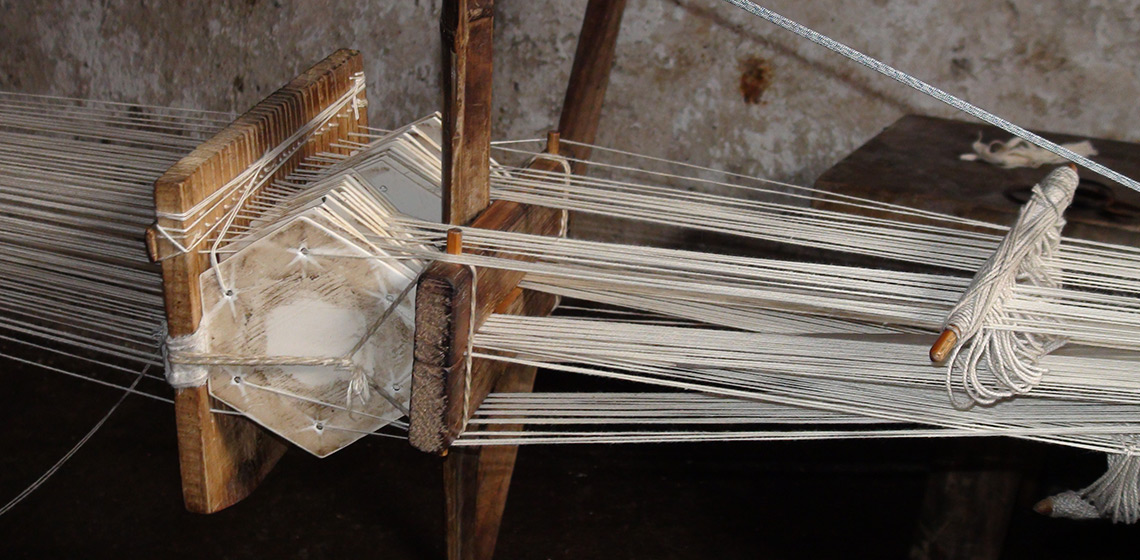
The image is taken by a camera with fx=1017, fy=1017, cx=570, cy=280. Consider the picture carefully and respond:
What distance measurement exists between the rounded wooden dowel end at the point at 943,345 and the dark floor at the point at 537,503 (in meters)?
1.09

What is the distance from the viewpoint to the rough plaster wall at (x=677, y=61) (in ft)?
8.16

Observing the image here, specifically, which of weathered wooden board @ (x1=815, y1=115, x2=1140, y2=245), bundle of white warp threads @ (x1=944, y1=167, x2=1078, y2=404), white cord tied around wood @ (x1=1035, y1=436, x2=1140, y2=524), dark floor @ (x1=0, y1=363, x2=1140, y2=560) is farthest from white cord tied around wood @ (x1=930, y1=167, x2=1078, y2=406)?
dark floor @ (x1=0, y1=363, x2=1140, y2=560)

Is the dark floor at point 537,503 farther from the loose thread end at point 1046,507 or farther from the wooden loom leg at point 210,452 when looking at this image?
the wooden loom leg at point 210,452

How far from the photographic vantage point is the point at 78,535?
7.32ft

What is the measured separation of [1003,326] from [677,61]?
1.80 metres

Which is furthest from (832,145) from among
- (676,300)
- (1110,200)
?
(676,300)

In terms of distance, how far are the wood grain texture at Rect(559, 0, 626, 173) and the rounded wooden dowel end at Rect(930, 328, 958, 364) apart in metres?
1.28

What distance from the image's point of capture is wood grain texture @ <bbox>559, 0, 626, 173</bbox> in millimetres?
2268

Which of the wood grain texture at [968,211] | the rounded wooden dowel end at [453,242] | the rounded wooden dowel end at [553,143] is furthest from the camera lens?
the wood grain texture at [968,211]

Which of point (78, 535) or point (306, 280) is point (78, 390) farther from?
point (306, 280)

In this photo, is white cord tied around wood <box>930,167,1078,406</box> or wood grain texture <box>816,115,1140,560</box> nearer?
white cord tied around wood <box>930,167,1078,406</box>

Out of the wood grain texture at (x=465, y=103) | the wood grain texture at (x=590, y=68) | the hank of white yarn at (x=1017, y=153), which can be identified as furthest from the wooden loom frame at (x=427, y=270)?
the hank of white yarn at (x=1017, y=153)

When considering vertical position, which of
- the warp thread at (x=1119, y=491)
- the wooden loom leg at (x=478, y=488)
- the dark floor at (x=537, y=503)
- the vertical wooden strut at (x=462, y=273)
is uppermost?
the vertical wooden strut at (x=462, y=273)

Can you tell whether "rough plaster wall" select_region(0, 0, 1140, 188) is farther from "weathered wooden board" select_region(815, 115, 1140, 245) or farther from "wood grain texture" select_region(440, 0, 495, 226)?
"wood grain texture" select_region(440, 0, 495, 226)
